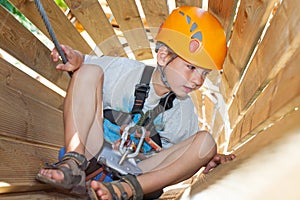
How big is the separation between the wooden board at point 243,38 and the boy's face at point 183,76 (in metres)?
0.24

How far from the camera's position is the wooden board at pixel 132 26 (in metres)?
2.35

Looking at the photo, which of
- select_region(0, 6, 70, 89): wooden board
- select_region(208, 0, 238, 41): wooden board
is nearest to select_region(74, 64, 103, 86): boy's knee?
select_region(0, 6, 70, 89): wooden board

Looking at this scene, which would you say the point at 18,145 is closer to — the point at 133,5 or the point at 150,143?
the point at 150,143

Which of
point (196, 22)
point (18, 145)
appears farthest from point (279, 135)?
point (196, 22)

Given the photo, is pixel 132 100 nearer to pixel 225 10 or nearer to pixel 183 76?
pixel 183 76

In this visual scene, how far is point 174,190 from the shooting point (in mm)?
2102

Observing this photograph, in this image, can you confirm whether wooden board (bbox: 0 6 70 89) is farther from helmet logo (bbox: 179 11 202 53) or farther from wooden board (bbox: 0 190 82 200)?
helmet logo (bbox: 179 11 202 53)

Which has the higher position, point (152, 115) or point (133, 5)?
point (133, 5)

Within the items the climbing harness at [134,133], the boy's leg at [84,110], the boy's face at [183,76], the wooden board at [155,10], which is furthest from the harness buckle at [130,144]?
the wooden board at [155,10]

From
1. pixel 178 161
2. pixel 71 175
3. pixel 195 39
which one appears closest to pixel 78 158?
pixel 71 175

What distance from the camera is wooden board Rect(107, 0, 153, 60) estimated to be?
2352 mm

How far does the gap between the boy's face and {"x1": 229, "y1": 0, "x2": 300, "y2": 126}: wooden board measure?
0.21 metres

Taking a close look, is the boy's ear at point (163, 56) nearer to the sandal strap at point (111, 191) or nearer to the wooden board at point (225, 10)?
the wooden board at point (225, 10)

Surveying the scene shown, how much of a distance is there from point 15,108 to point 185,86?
64 centimetres
